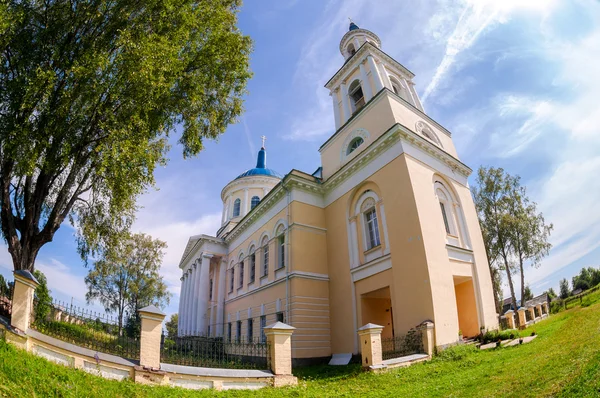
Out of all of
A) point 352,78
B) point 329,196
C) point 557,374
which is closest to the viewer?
point 557,374

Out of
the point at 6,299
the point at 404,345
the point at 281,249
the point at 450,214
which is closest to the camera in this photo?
the point at 6,299

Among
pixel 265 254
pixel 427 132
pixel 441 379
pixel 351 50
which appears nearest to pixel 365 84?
pixel 427 132

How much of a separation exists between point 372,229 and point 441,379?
24.5 ft

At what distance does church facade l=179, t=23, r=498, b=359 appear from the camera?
12344 millimetres

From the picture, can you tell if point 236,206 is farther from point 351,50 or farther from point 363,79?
point 363,79

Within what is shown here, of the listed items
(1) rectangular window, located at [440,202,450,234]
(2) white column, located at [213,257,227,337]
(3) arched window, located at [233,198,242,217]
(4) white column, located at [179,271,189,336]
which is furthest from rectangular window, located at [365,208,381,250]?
(4) white column, located at [179,271,189,336]

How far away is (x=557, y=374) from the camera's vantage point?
18.3ft

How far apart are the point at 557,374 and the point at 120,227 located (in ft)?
37.2

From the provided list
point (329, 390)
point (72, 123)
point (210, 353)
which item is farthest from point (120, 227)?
point (329, 390)

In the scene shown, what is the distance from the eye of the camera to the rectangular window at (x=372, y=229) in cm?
1445

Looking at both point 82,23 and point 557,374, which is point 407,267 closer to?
point 557,374

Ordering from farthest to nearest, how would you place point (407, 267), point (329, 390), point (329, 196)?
point (329, 196) < point (407, 267) < point (329, 390)

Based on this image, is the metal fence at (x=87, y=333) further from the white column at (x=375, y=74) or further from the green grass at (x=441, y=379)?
the white column at (x=375, y=74)

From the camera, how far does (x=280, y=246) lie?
18.5 meters
